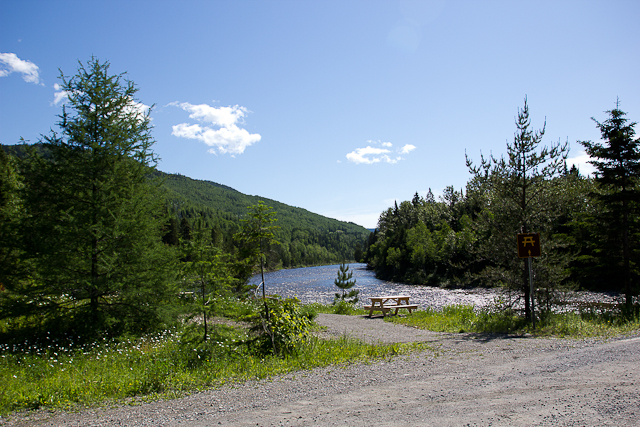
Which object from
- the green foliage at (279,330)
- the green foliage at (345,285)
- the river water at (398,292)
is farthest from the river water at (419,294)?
the green foliage at (345,285)

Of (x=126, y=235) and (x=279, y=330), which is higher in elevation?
(x=126, y=235)

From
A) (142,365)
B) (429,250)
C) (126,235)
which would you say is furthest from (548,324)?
(429,250)

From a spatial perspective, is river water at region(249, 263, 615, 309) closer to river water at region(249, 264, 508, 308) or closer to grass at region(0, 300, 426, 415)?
river water at region(249, 264, 508, 308)

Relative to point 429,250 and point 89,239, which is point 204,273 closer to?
point 89,239

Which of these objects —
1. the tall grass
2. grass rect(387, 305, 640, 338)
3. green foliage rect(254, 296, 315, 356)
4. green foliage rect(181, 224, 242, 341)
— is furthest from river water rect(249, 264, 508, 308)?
green foliage rect(181, 224, 242, 341)

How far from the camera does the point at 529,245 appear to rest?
1002 centimetres

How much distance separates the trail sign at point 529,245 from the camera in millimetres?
9961

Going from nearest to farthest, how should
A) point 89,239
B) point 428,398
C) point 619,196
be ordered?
1. point 428,398
2. point 89,239
3. point 619,196

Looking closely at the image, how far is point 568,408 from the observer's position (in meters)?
4.03

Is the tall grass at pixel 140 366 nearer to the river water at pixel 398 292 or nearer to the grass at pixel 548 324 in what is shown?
the grass at pixel 548 324

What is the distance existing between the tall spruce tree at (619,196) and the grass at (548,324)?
2.60 m

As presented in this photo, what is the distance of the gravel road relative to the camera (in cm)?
396

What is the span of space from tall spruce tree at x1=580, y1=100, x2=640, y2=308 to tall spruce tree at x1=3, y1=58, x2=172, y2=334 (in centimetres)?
1607

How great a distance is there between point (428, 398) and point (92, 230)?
29.5ft
